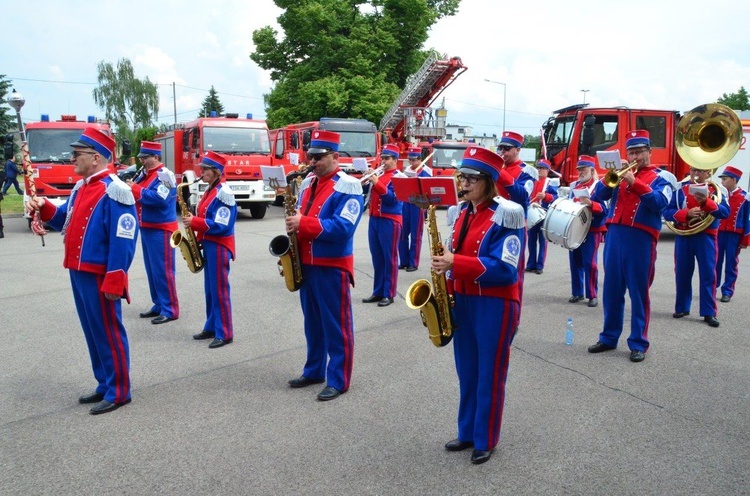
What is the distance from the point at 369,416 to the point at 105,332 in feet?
6.64

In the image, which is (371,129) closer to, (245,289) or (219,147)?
(219,147)

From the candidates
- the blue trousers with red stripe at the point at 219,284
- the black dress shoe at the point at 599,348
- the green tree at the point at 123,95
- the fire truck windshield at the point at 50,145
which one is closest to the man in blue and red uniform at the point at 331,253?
the blue trousers with red stripe at the point at 219,284

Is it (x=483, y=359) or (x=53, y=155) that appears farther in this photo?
(x=53, y=155)

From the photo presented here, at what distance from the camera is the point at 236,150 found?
58.4 ft

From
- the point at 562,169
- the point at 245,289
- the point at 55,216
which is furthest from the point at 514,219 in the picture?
the point at 562,169

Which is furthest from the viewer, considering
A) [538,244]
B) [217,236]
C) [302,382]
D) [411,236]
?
[411,236]

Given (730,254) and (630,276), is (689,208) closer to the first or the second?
(730,254)

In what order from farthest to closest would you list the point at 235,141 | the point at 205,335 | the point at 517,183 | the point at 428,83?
the point at 428,83, the point at 235,141, the point at 205,335, the point at 517,183

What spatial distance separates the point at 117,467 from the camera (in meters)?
3.86

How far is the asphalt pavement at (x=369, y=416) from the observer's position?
148 inches

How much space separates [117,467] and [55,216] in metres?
2.14

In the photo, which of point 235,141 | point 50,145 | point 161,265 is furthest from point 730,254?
point 50,145

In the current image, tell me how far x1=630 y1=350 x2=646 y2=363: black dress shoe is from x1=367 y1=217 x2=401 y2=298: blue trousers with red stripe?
3189mm

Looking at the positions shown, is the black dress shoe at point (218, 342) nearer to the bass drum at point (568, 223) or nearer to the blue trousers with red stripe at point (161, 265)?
the blue trousers with red stripe at point (161, 265)
